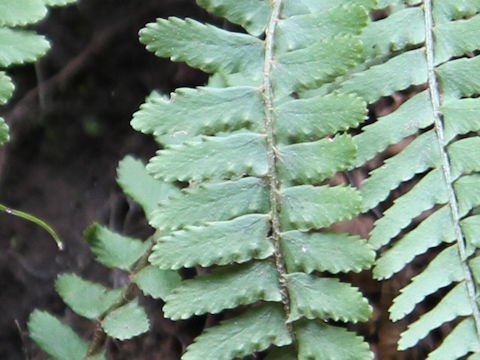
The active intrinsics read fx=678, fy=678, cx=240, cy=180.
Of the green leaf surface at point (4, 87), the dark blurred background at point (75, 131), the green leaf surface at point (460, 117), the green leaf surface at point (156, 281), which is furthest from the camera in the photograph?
the dark blurred background at point (75, 131)

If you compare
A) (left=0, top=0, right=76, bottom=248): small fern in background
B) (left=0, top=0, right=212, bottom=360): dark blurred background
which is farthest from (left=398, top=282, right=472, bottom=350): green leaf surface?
(left=0, top=0, right=212, bottom=360): dark blurred background

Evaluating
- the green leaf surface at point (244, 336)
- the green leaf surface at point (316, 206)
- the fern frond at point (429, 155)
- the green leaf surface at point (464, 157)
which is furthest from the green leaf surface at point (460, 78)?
the green leaf surface at point (244, 336)

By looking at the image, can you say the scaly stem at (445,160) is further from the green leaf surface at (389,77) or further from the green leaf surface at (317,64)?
the green leaf surface at (317,64)

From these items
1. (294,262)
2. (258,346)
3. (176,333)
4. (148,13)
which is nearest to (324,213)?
(294,262)

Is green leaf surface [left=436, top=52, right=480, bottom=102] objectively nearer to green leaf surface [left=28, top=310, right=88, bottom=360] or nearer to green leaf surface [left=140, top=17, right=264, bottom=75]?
green leaf surface [left=140, top=17, right=264, bottom=75]

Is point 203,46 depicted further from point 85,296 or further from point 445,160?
point 85,296

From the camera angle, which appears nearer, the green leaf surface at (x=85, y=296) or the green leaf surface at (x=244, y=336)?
the green leaf surface at (x=244, y=336)
